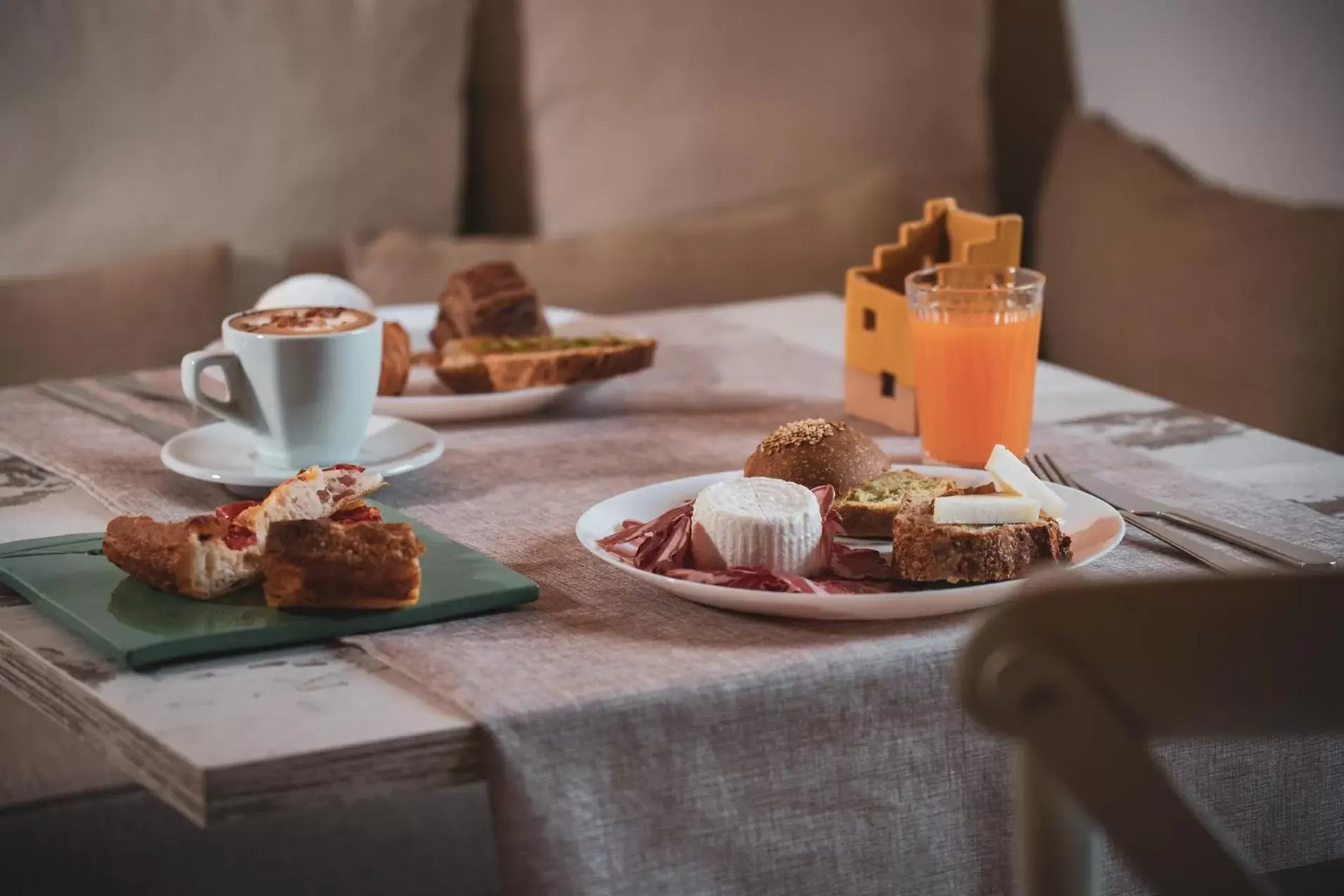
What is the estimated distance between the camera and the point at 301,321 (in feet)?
4.09

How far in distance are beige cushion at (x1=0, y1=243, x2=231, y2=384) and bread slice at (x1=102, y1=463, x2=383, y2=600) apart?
5.55ft

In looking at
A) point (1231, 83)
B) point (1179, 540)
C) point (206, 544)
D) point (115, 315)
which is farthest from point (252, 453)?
point (1231, 83)

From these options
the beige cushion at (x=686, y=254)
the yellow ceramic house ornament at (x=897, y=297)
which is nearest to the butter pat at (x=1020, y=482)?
the yellow ceramic house ornament at (x=897, y=297)

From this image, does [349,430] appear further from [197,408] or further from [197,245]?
[197,245]

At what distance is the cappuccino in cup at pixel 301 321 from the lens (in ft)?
4.00

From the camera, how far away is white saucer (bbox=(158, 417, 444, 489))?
3.94 ft

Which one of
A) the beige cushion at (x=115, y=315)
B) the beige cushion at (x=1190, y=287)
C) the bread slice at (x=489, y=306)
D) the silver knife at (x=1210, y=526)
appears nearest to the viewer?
the silver knife at (x=1210, y=526)

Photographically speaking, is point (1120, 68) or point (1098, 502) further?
point (1120, 68)

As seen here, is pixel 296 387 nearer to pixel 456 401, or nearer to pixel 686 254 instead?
pixel 456 401

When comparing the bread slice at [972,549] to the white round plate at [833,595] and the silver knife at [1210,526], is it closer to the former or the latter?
the white round plate at [833,595]

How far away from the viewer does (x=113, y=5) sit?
262cm

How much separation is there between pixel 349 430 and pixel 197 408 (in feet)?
1.13

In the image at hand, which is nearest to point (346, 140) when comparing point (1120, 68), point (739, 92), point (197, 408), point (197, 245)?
point (197, 245)

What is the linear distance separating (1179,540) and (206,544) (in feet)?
2.01
